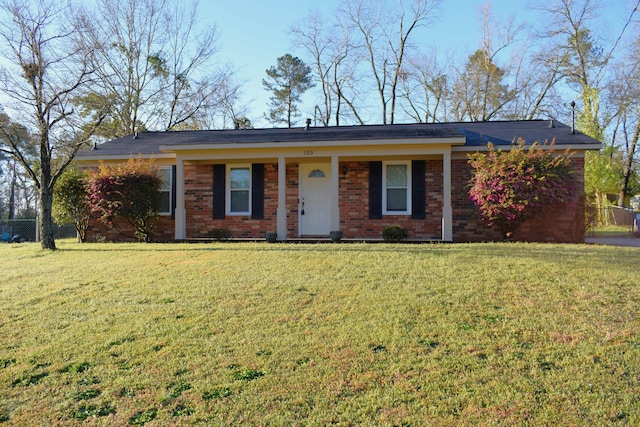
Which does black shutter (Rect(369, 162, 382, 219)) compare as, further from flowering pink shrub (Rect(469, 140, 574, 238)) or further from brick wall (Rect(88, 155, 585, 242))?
flowering pink shrub (Rect(469, 140, 574, 238))

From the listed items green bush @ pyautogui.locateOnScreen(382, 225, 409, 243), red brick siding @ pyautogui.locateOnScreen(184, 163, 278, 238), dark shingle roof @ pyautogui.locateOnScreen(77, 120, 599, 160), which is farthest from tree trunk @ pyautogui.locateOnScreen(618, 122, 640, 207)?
red brick siding @ pyautogui.locateOnScreen(184, 163, 278, 238)

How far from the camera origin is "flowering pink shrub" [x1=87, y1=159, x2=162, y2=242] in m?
12.3

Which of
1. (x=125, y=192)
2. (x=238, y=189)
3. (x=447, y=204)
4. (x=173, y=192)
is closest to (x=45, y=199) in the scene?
(x=125, y=192)

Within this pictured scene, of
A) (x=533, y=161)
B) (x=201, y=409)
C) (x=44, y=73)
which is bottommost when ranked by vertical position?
(x=201, y=409)

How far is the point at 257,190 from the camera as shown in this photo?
44.0 feet

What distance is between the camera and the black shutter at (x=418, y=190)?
41.6 feet

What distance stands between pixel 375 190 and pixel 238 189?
12.8 ft

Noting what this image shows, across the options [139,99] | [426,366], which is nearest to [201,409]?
[426,366]

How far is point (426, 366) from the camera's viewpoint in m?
3.96

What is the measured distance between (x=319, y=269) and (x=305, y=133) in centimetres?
663

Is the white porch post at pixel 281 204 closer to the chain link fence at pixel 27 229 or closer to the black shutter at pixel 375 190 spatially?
the black shutter at pixel 375 190

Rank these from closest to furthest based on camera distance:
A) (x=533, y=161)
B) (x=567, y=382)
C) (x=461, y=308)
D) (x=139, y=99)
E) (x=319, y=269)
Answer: (x=567, y=382) → (x=461, y=308) → (x=319, y=269) → (x=533, y=161) → (x=139, y=99)

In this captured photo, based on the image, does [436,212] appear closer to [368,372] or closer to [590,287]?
[590,287]

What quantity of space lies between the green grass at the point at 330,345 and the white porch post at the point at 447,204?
12.7 feet
